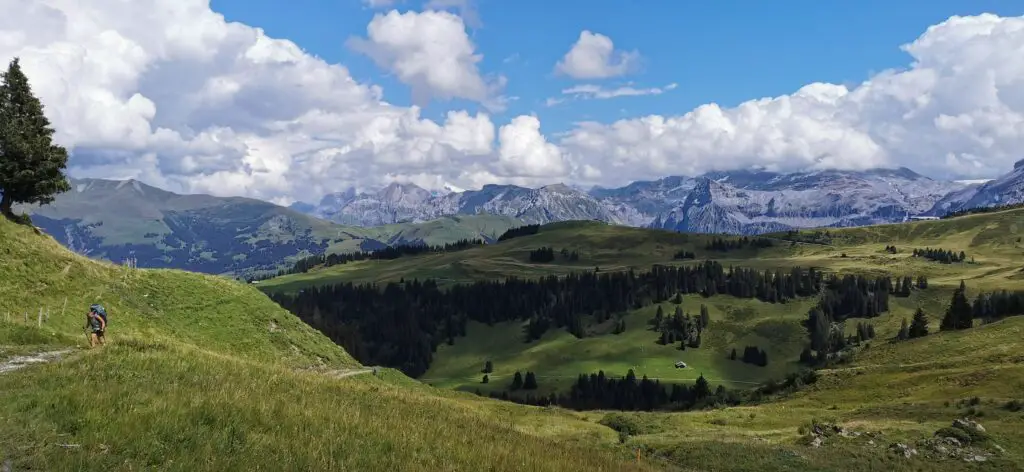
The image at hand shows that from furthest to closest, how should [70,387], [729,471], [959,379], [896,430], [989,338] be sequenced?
1. [989,338]
2. [959,379]
3. [896,430]
4. [729,471]
5. [70,387]

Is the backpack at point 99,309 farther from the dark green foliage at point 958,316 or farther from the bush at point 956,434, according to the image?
the dark green foliage at point 958,316

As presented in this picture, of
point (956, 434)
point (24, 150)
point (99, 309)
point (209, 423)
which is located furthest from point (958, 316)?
point (24, 150)

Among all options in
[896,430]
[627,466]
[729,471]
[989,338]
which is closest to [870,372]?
[989,338]

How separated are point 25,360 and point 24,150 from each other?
31990mm

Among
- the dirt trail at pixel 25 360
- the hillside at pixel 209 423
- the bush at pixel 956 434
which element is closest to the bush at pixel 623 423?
the bush at pixel 956 434

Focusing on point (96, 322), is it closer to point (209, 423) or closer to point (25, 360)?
point (25, 360)

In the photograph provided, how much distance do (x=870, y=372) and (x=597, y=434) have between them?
160 feet

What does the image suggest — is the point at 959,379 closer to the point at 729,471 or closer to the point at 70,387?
the point at 729,471

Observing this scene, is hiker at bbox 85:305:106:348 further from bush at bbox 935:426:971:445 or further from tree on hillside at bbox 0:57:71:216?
bush at bbox 935:426:971:445

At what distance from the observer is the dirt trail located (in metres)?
21.6

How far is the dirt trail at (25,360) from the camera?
71.0ft

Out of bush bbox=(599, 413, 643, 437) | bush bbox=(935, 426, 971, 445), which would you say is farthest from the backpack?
bush bbox=(935, 426, 971, 445)

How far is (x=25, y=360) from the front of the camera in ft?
78.2

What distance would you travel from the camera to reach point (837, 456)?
34.4 m
